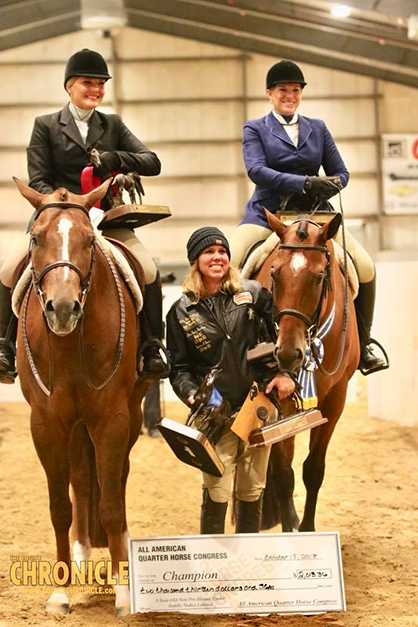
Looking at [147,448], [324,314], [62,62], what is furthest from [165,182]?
[324,314]

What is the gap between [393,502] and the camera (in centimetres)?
639

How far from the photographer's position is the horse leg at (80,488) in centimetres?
451

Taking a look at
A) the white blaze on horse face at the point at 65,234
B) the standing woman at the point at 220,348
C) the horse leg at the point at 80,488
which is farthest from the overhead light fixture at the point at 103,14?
the white blaze on horse face at the point at 65,234

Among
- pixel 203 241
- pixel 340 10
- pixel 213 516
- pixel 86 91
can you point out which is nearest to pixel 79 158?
pixel 86 91

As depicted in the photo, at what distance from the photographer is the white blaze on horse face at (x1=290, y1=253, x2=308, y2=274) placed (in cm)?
403

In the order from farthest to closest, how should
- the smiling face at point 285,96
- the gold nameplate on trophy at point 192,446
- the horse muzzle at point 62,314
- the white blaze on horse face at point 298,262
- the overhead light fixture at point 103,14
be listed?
the overhead light fixture at point 103,14
the smiling face at point 285,96
the white blaze on horse face at point 298,262
the gold nameplate on trophy at point 192,446
the horse muzzle at point 62,314

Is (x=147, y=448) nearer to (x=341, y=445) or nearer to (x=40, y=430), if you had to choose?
(x=341, y=445)

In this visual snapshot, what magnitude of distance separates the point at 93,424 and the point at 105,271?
27.1 inches

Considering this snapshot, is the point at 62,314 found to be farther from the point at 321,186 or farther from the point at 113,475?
the point at 321,186

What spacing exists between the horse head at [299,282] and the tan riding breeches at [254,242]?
0.74m

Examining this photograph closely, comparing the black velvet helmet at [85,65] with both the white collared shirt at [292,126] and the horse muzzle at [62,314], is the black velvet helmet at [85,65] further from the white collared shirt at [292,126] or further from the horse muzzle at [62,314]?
the horse muzzle at [62,314]

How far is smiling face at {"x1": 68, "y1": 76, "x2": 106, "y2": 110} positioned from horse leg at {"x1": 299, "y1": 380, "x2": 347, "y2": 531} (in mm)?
2022

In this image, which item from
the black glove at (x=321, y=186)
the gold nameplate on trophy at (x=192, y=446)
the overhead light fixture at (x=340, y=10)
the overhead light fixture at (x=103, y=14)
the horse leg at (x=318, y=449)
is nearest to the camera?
the gold nameplate on trophy at (x=192, y=446)

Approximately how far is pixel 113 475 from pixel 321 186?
195cm
